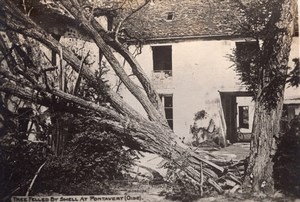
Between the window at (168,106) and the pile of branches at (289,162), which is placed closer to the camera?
the pile of branches at (289,162)

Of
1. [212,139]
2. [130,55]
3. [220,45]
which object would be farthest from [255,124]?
[130,55]

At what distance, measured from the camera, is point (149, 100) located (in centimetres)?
197

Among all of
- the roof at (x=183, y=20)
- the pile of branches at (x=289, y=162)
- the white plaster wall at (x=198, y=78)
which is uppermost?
the roof at (x=183, y=20)

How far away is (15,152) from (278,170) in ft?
4.65

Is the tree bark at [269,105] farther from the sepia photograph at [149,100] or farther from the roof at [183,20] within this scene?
the roof at [183,20]

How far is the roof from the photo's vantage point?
75.1 inches

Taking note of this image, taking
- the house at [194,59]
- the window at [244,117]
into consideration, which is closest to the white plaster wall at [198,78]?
the house at [194,59]

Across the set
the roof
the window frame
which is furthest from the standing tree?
the window frame

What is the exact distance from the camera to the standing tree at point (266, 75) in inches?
70.7

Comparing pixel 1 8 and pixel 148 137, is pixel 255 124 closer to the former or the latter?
pixel 148 137

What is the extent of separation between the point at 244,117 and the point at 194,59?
1.29ft

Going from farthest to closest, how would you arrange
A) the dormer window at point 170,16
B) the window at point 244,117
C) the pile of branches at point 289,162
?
1. the dormer window at point 170,16
2. the window at point 244,117
3. the pile of branches at point 289,162

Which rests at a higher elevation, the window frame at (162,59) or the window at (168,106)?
the window frame at (162,59)

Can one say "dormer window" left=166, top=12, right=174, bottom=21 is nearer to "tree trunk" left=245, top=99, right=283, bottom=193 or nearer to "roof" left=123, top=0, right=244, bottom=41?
"roof" left=123, top=0, right=244, bottom=41
